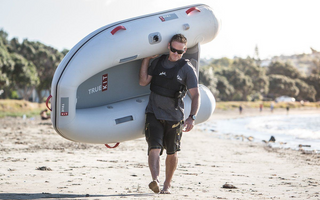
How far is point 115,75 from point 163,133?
3.93 ft

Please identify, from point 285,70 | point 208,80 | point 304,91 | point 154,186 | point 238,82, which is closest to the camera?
point 154,186

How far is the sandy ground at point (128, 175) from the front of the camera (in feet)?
13.5

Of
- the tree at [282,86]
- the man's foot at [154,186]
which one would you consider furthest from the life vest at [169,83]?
the tree at [282,86]

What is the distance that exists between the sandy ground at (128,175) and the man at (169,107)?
0.40m

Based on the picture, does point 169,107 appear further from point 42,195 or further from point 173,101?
point 42,195

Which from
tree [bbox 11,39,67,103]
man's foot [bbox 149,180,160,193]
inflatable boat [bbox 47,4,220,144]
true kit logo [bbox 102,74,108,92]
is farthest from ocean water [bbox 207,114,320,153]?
tree [bbox 11,39,67,103]

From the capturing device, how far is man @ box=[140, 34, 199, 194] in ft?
13.3

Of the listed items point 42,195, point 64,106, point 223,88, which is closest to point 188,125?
point 64,106

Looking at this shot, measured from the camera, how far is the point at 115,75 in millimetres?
4949

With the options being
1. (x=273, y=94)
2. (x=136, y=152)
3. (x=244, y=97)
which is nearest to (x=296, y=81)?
(x=273, y=94)

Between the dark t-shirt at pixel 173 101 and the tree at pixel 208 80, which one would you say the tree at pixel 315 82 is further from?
the dark t-shirt at pixel 173 101

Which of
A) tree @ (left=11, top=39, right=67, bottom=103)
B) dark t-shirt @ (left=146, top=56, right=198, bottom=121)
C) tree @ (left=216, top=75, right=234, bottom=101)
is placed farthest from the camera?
tree @ (left=216, top=75, right=234, bottom=101)

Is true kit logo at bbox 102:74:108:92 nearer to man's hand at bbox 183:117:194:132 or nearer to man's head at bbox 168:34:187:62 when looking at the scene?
man's head at bbox 168:34:187:62

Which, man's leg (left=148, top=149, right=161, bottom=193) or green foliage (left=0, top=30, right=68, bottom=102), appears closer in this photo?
man's leg (left=148, top=149, right=161, bottom=193)
